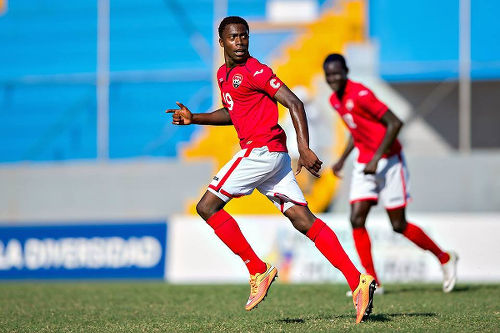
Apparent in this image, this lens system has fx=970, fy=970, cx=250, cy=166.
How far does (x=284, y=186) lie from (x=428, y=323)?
1389 mm

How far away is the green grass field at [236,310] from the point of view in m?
6.70

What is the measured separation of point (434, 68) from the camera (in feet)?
55.8

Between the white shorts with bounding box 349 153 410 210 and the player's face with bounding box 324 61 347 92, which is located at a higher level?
the player's face with bounding box 324 61 347 92

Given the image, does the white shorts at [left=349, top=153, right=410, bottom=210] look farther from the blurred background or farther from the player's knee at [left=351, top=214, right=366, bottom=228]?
the blurred background

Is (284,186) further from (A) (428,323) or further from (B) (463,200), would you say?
(B) (463,200)

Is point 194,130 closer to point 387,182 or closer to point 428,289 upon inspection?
point 428,289

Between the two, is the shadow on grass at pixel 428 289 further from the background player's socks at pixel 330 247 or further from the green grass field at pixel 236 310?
the background player's socks at pixel 330 247

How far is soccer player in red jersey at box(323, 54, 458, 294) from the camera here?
9203mm

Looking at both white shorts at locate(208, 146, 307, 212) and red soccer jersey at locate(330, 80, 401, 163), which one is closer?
white shorts at locate(208, 146, 307, 212)

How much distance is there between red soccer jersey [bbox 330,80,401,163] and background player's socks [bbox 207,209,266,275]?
2.72 metres

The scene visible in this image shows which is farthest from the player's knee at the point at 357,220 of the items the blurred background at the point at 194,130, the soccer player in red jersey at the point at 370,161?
the blurred background at the point at 194,130

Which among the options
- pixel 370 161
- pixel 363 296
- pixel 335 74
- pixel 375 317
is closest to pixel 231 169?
pixel 363 296

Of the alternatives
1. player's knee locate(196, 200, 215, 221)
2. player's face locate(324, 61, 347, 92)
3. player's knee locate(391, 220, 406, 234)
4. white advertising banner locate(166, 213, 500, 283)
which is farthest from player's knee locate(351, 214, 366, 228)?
white advertising banner locate(166, 213, 500, 283)

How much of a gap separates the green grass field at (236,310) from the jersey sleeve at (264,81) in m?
1.63
